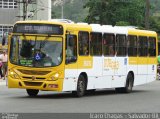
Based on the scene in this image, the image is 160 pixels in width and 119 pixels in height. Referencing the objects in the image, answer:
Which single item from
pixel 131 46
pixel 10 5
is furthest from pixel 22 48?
pixel 10 5

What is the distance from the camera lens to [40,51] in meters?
21.3

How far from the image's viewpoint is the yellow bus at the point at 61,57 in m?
21.3

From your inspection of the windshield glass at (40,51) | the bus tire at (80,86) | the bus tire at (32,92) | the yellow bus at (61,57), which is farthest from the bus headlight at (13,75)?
the bus tire at (80,86)

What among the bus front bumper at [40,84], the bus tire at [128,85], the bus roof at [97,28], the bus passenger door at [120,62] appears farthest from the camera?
the bus tire at [128,85]

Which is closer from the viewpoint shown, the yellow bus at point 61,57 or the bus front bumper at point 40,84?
the bus front bumper at point 40,84

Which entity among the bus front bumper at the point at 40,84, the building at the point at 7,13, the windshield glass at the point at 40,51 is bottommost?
the bus front bumper at the point at 40,84

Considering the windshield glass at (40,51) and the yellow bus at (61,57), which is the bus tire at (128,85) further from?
the windshield glass at (40,51)

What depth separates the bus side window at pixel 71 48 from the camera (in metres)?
21.6

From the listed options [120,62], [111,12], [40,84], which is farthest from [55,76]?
[111,12]

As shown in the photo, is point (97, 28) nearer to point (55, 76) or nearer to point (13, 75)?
point (55, 76)

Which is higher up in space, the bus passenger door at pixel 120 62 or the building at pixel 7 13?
the building at pixel 7 13

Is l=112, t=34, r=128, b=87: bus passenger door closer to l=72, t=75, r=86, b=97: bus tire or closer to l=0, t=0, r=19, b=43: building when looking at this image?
l=72, t=75, r=86, b=97: bus tire

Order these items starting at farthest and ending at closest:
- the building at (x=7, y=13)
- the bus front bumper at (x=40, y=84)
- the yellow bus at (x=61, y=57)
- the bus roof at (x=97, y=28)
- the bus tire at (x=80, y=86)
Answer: the building at (x=7, y=13) → the bus tire at (x=80, y=86) → the bus roof at (x=97, y=28) → the yellow bus at (x=61, y=57) → the bus front bumper at (x=40, y=84)

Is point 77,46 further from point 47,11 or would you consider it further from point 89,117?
point 47,11
